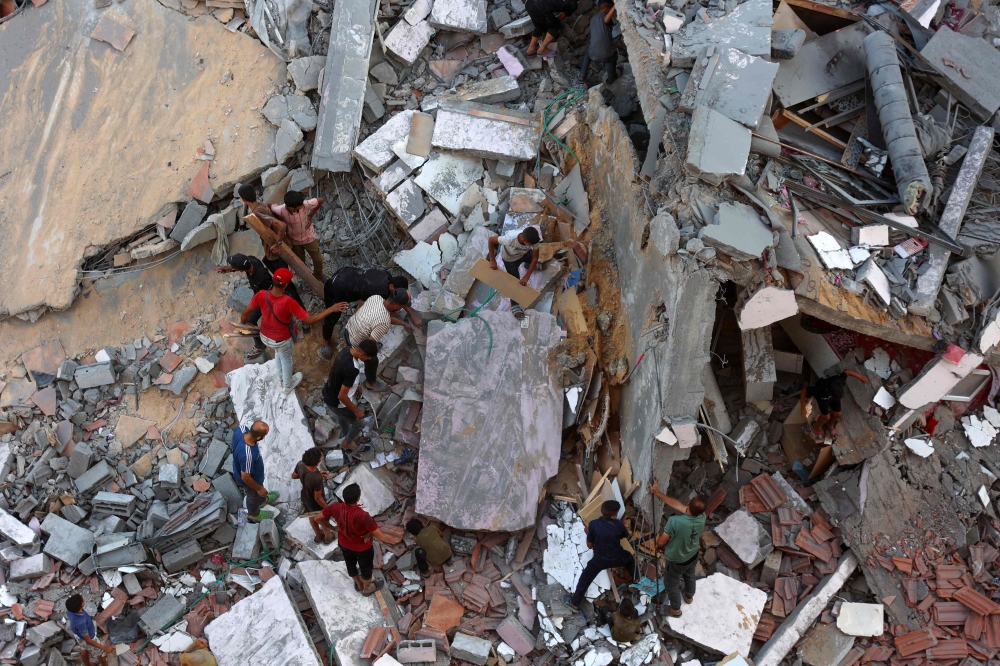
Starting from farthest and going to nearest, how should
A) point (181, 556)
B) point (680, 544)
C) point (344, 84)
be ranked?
point (344, 84), point (181, 556), point (680, 544)

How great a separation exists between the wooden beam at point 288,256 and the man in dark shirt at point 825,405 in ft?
16.1

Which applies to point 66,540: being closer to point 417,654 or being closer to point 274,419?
point 274,419

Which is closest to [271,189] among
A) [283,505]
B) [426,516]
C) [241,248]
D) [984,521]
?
[241,248]

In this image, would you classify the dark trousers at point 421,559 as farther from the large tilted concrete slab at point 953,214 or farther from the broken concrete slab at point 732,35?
the broken concrete slab at point 732,35

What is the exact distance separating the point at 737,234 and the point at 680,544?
242 cm

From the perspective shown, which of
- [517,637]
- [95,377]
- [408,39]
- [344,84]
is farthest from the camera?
[408,39]

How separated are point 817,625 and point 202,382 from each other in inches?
244

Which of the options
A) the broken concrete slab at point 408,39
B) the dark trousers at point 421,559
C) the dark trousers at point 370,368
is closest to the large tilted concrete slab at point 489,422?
the dark trousers at point 421,559

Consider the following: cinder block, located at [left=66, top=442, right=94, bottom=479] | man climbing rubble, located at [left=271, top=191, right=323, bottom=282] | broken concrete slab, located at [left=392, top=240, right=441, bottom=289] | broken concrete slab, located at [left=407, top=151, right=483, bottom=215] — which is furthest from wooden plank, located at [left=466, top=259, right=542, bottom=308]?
cinder block, located at [left=66, top=442, right=94, bottom=479]

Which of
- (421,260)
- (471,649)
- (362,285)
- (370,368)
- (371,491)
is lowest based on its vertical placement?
(471,649)

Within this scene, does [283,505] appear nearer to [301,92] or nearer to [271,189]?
[271,189]

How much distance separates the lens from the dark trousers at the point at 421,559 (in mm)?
6633

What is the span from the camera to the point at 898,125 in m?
6.67

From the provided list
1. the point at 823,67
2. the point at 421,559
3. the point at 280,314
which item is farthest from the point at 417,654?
the point at 823,67
